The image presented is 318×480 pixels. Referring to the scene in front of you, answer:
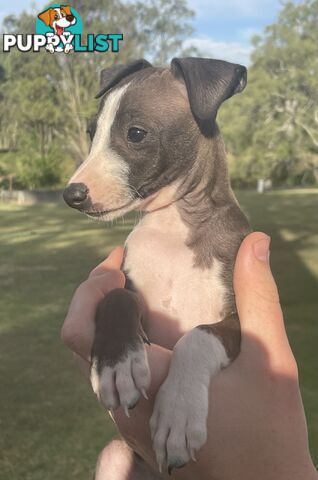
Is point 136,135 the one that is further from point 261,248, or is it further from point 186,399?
point 186,399

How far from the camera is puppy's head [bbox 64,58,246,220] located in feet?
9.15

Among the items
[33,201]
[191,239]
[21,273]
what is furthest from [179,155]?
[33,201]

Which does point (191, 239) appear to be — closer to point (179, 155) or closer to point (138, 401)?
point (179, 155)

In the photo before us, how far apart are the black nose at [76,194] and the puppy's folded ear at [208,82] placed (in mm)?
668

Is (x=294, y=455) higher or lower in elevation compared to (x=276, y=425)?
lower

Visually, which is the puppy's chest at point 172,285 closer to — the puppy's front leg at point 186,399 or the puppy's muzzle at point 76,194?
the puppy's front leg at point 186,399

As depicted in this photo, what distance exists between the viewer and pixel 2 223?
944 inches

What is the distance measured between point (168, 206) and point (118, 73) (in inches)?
30.2

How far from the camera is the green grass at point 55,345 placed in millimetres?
→ 6246

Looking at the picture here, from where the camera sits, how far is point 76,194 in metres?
2.60

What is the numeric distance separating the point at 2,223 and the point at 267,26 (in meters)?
31.3

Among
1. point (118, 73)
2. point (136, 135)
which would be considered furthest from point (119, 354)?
point (118, 73)

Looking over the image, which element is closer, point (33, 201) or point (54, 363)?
point (54, 363)

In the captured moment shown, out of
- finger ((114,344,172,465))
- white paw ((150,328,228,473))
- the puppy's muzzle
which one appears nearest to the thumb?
white paw ((150,328,228,473))
